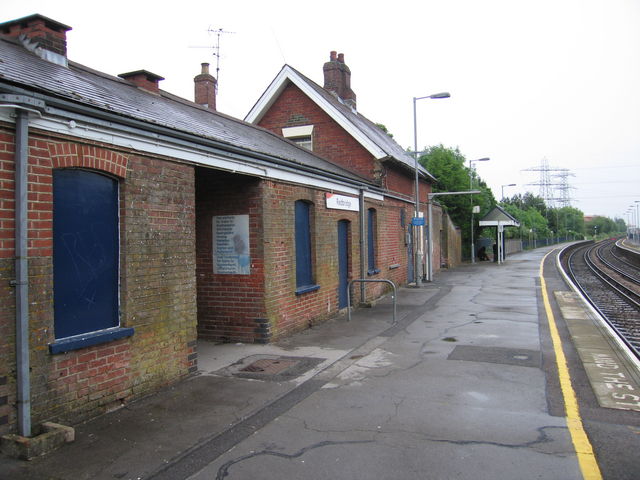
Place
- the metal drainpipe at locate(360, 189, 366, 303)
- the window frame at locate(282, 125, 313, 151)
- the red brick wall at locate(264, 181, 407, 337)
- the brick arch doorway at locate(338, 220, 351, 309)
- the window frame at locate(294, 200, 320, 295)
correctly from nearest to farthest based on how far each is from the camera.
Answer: the red brick wall at locate(264, 181, 407, 337)
the window frame at locate(294, 200, 320, 295)
the brick arch doorway at locate(338, 220, 351, 309)
the metal drainpipe at locate(360, 189, 366, 303)
the window frame at locate(282, 125, 313, 151)

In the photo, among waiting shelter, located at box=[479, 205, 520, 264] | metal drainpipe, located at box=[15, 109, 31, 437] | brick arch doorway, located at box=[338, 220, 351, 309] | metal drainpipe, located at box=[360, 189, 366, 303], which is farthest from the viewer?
waiting shelter, located at box=[479, 205, 520, 264]

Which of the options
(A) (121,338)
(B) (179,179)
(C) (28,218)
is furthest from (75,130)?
(A) (121,338)

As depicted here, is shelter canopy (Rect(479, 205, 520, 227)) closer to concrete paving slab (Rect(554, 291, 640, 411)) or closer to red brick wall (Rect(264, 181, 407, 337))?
red brick wall (Rect(264, 181, 407, 337))

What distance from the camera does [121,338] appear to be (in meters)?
5.39

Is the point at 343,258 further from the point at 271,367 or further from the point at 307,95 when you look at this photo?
the point at 307,95

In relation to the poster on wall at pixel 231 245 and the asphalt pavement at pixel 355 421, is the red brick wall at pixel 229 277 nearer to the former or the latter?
the poster on wall at pixel 231 245

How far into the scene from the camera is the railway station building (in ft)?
14.4

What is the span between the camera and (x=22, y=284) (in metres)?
4.29

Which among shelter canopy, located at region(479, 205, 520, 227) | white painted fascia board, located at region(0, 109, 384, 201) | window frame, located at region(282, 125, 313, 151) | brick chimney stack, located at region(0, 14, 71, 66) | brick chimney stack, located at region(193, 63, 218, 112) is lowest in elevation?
white painted fascia board, located at region(0, 109, 384, 201)

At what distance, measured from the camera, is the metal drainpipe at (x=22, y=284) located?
4254 mm

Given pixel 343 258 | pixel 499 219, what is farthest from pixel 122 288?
pixel 499 219

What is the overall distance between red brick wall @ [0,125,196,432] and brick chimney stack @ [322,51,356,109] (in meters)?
15.3

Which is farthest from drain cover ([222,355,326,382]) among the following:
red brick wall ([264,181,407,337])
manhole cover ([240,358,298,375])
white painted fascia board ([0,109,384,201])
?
white painted fascia board ([0,109,384,201])

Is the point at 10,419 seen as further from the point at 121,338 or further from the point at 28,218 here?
the point at 28,218
